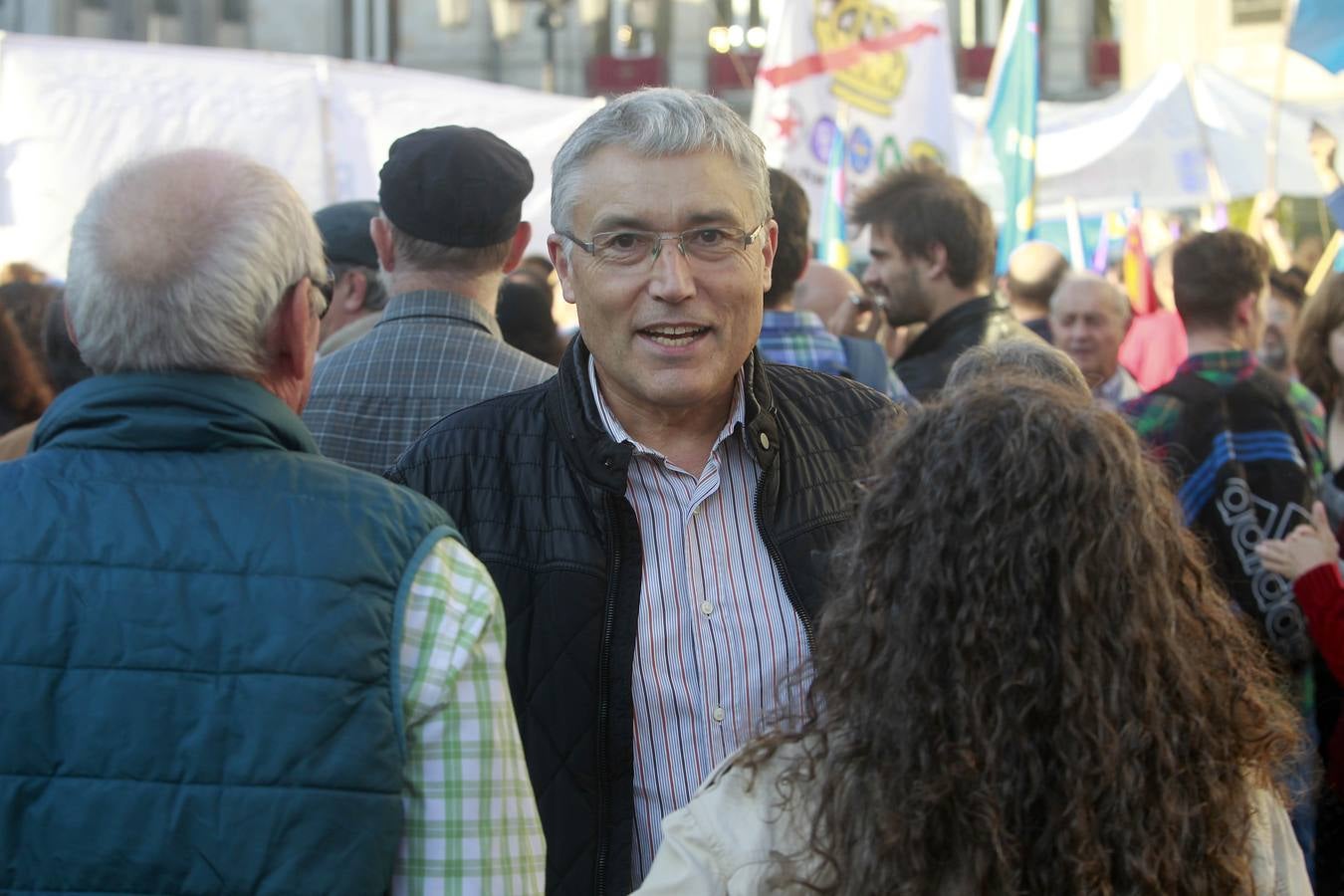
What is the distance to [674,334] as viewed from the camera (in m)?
2.56

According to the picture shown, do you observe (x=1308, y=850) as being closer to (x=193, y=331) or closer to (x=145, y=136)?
(x=193, y=331)

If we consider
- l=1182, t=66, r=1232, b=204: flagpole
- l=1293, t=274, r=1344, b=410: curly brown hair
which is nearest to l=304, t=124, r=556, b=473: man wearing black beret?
l=1293, t=274, r=1344, b=410: curly brown hair

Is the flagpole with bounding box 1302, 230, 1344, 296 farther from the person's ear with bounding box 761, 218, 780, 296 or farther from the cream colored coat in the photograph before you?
the cream colored coat

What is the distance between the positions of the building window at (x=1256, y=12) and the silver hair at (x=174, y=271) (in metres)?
28.9

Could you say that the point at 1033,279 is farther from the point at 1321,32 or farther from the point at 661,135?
the point at 661,135

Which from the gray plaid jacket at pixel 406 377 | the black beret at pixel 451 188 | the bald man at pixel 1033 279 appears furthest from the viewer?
the bald man at pixel 1033 279

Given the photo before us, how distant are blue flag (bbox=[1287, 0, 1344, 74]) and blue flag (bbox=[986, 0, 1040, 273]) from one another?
1.99 metres

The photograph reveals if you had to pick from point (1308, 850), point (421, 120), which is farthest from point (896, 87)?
point (1308, 850)

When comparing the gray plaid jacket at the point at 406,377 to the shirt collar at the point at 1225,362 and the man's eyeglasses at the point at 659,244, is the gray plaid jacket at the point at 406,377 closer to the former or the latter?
the man's eyeglasses at the point at 659,244

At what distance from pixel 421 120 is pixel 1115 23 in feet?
108

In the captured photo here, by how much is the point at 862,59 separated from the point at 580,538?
6.56 metres

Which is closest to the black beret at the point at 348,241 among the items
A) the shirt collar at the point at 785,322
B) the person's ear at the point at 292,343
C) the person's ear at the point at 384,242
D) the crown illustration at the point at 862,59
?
the person's ear at the point at 384,242

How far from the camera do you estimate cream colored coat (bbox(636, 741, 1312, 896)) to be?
5.83 ft

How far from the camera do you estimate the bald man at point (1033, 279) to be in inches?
295
